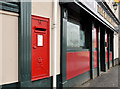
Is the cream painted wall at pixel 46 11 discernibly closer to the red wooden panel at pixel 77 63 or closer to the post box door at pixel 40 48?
the post box door at pixel 40 48

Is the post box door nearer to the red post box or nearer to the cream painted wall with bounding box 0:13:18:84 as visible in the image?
the red post box

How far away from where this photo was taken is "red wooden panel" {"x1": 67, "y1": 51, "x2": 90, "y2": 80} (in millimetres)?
5715

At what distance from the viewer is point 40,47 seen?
14.2ft

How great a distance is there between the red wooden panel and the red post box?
1.38 m

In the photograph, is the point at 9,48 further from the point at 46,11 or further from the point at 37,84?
the point at 46,11

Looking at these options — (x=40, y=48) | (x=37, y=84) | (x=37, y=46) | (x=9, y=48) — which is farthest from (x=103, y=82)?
(x=9, y=48)

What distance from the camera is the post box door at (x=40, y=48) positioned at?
4125 mm

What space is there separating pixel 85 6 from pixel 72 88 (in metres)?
3.52

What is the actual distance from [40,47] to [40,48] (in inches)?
1.2

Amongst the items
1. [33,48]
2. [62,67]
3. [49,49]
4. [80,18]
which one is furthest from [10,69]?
[80,18]

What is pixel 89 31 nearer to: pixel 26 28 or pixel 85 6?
pixel 85 6

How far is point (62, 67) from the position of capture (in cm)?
516

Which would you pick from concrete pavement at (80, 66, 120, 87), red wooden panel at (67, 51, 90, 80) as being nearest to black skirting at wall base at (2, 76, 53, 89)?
red wooden panel at (67, 51, 90, 80)

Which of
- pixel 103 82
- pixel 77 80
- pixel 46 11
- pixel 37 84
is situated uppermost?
pixel 46 11
